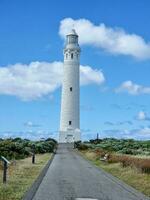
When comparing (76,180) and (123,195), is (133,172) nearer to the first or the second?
(76,180)

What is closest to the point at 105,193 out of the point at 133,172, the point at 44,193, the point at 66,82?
the point at 44,193

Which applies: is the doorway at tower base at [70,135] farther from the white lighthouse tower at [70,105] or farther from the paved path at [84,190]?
the paved path at [84,190]

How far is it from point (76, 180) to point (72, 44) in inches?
2776

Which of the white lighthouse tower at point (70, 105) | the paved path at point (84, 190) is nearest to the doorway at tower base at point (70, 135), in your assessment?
the white lighthouse tower at point (70, 105)

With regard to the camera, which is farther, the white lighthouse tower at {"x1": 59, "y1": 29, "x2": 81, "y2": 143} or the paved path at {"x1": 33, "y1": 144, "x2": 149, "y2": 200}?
the white lighthouse tower at {"x1": 59, "y1": 29, "x2": 81, "y2": 143}

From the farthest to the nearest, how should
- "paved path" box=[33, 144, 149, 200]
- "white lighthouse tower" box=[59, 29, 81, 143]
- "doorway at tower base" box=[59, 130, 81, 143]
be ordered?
"doorway at tower base" box=[59, 130, 81, 143] < "white lighthouse tower" box=[59, 29, 81, 143] < "paved path" box=[33, 144, 149, 200]

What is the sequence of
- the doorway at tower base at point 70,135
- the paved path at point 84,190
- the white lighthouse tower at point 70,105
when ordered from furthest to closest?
the doorway at tower base at point 70,135 → the white lighthouse tower at point 70,105 → the paved path at point 84,190

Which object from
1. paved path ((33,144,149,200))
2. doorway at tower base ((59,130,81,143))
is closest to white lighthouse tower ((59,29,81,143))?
doorway at tower base ((59,130,81,143))

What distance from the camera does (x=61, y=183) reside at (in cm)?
1820

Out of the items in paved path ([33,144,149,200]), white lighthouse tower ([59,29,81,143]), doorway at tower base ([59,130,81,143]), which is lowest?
paved path ([33,144,149,200])

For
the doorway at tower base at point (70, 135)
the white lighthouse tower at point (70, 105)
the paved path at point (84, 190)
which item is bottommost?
the paved path at point (84, 190)

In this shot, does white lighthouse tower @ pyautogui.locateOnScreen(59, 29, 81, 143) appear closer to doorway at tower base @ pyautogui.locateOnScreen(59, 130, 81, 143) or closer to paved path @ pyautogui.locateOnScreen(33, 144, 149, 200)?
doorway at tower base @ pyautogui.locateOnScreen(59, 130, 81, 143)

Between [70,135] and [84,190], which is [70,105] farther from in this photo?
[84,190]

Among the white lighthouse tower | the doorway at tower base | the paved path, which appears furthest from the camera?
the doorway at tower base
